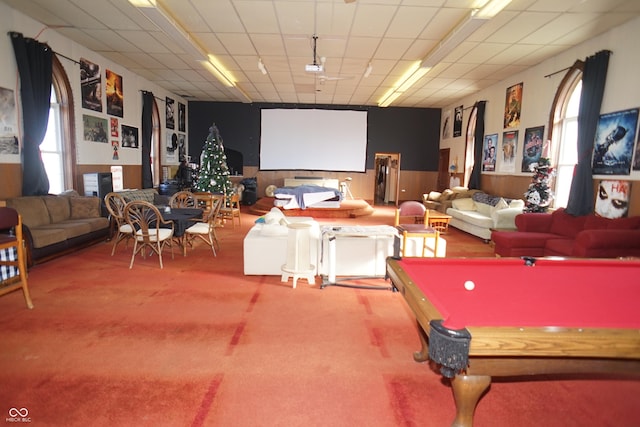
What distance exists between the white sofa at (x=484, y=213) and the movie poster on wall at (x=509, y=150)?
2.62ft

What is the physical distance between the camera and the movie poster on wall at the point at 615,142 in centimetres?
495

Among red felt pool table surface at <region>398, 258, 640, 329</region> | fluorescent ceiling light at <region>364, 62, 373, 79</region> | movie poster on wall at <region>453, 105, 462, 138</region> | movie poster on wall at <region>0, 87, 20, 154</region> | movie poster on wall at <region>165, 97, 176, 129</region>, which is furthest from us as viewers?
movie poster on wall at <region>453, 105, 462, 138</region>

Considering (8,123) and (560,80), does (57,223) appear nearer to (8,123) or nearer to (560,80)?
(8,123)

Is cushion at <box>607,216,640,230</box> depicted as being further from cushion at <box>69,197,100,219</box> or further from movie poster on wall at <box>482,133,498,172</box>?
cushion at <box>69,197,100,219</box>

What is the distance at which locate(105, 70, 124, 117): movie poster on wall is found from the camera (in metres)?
7.76

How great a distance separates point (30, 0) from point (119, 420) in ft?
19.4

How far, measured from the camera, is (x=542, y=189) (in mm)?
6340

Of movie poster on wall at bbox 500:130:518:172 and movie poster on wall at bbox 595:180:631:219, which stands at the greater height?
movie poster on wall at bbox 500:130:518:172

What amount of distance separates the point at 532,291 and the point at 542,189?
17.4 feet

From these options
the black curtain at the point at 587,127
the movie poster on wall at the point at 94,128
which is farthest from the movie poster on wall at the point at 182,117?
the black curtain at the point at 587,127

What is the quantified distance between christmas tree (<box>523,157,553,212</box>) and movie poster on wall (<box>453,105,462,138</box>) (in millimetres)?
5146

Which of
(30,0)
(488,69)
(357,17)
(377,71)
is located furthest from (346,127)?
(30,0)

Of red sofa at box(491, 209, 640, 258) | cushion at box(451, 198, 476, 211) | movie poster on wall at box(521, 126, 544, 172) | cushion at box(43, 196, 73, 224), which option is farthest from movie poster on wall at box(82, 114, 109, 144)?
movie poster on wall at box(521, 126, 544, 172)

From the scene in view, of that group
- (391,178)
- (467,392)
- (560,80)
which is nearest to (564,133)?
(560,80)
